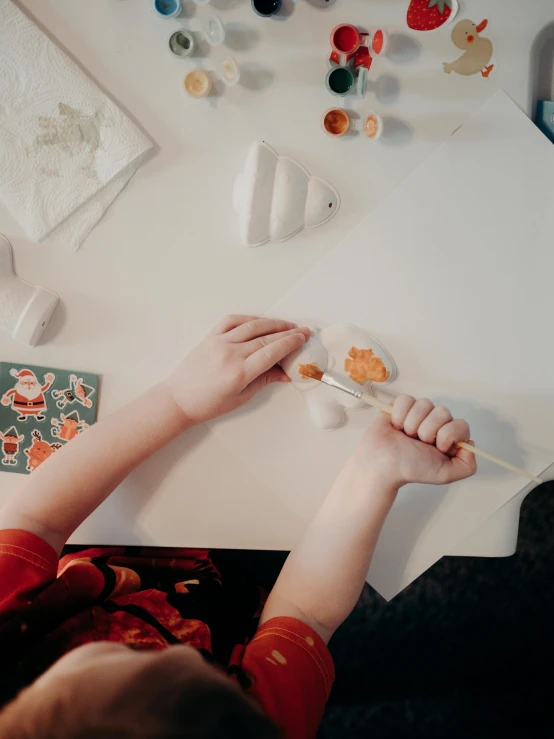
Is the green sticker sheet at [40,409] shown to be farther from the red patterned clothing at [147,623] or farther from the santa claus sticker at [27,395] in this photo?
the red patterned clothing at [147,623]

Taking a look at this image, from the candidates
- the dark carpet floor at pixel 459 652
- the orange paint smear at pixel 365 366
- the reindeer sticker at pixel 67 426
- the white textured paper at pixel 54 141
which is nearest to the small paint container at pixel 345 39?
the white textured paper at pixel 54 141

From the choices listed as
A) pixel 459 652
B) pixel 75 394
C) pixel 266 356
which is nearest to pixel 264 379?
pixel 266 356

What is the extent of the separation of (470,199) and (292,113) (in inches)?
10.4

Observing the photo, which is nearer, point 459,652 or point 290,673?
point 290,673

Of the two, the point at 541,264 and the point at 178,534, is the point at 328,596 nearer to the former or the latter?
the point at 178,534

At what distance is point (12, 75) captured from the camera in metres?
0.73

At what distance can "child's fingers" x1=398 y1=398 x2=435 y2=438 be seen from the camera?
0.68 m

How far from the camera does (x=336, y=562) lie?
0.70 m

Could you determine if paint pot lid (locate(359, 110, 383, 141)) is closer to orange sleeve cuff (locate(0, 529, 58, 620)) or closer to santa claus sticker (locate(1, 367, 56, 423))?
santa claus sticker (locate(1, 367, 56, 423))

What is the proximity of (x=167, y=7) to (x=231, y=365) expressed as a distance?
0.46 meters

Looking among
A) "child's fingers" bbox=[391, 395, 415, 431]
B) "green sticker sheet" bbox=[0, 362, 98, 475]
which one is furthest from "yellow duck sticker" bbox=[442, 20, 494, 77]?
"green sticker sheet" bbox=[0, 362, 98, 475]

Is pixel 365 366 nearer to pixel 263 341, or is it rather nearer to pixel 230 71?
pixel 263 341

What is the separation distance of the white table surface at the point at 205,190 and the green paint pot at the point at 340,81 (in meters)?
0.02

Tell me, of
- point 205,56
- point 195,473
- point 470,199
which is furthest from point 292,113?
A: point 195,473
